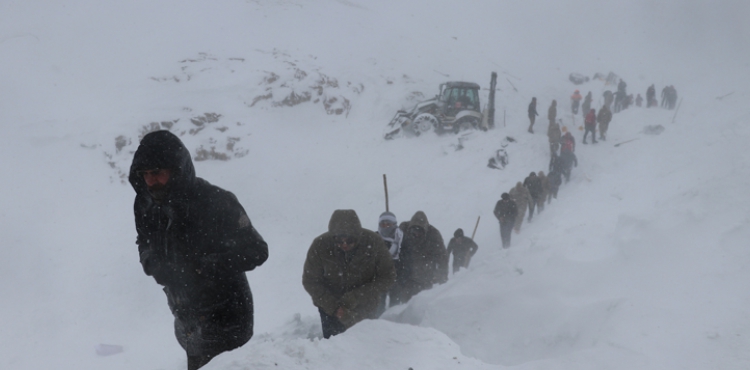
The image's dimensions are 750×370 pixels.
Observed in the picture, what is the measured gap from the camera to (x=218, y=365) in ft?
6.02

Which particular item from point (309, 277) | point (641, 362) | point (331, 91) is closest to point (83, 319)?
point (309, 277)

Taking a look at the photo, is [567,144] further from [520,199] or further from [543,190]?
[520,199]

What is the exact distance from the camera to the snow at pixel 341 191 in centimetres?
320

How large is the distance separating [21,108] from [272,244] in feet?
30.9

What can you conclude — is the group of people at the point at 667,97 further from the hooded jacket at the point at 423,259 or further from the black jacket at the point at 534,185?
the hooded jacket at the point at 423,259

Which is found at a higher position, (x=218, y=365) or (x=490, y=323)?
(x=218, y=365)

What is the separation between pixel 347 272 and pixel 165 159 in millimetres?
1963

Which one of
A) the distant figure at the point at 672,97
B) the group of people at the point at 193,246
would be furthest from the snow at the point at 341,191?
the distant figure at the point at 672,97

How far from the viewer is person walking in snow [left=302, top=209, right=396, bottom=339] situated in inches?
138

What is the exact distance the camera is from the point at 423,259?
18.5 feet

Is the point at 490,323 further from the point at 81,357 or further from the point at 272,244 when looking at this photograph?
the point at 272,244

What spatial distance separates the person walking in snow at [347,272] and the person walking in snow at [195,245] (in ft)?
4.44

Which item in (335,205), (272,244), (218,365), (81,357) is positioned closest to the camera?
(218,365)

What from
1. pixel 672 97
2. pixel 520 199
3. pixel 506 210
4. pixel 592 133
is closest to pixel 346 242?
pixel 506 210
